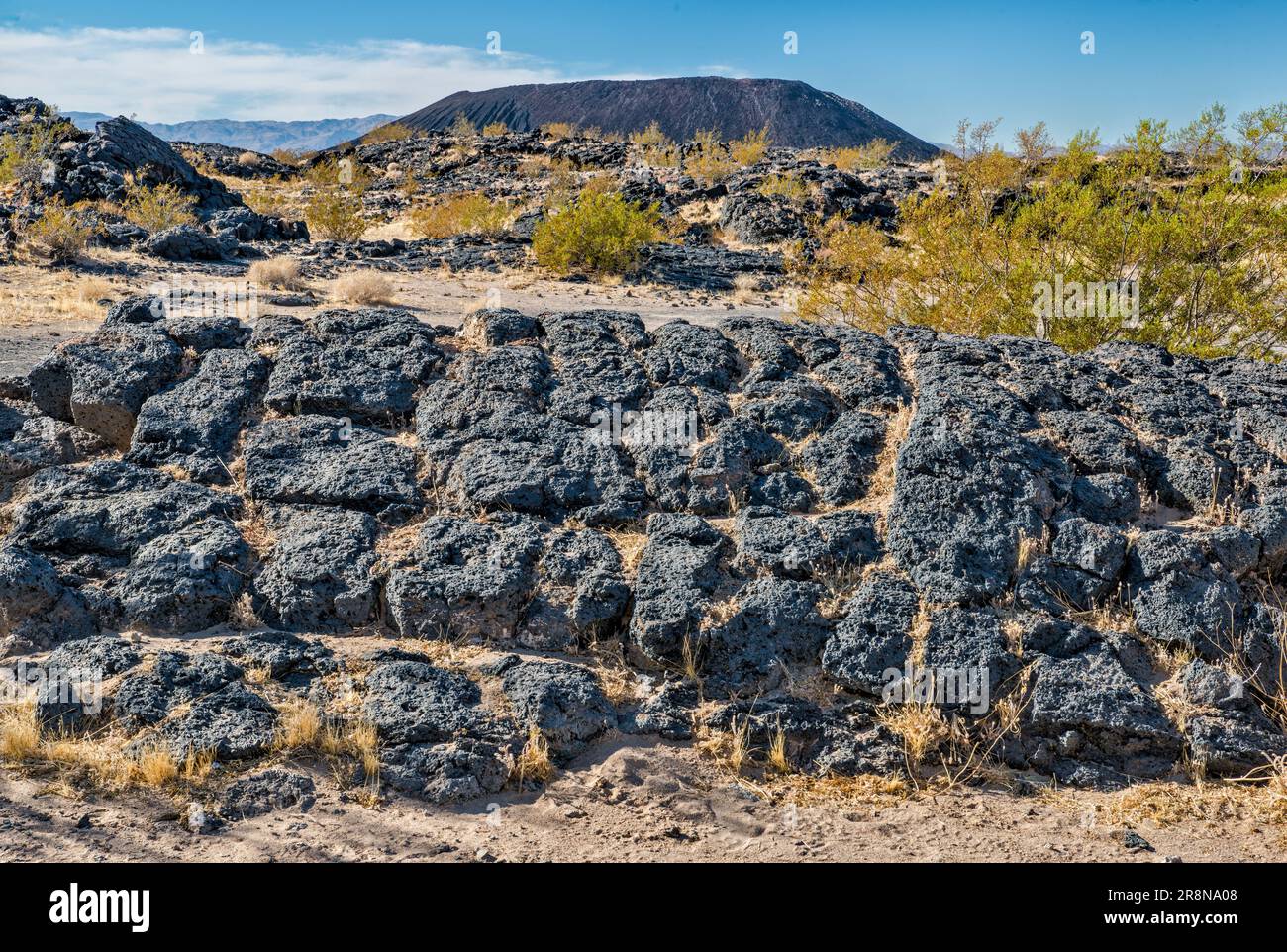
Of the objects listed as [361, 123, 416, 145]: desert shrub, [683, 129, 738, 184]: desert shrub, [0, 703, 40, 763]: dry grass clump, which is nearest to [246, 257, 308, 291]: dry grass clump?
[0, 703, 40, 763]: dry grass clump

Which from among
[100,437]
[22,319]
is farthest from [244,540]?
A: [22,319]

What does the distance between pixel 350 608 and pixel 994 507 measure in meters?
3.39

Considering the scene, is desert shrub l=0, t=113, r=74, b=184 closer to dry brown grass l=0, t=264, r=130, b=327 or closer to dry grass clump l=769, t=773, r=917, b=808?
dry brown grass l=0, t=264, r=130, b=327

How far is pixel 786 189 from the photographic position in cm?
2475

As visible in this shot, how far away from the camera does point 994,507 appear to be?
5.18 meters

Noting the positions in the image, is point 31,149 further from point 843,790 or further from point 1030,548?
point 843,790

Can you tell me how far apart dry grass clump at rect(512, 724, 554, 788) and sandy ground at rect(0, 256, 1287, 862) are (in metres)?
0.06

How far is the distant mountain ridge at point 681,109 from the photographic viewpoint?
4688 inches

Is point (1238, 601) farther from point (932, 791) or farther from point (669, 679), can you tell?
point (669, 679)

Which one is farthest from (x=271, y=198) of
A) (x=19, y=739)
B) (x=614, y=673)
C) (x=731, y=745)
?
(x=731, y=745)

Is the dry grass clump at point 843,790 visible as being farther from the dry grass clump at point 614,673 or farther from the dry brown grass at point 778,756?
the dry grass clump at point 614,673

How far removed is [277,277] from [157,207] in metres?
A: 6.74

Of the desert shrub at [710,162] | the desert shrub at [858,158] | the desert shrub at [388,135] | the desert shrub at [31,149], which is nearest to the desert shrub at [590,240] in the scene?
the desert shrub at [31,149]

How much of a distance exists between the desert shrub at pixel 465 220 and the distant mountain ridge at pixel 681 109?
98.6 metres
